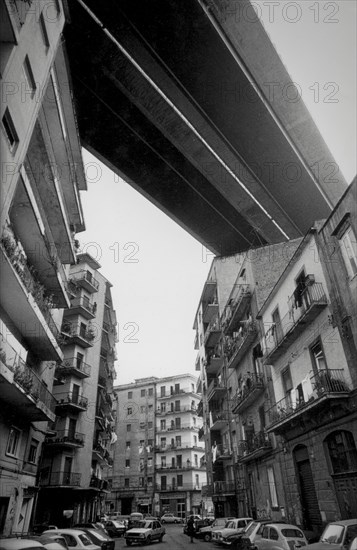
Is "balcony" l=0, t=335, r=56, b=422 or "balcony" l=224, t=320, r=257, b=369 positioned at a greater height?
"balcony" l=224, t=320, r=257, b=369

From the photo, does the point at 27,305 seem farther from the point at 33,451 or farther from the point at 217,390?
the point at 217,390

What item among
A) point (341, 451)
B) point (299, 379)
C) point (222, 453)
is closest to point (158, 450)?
point (222, 453)

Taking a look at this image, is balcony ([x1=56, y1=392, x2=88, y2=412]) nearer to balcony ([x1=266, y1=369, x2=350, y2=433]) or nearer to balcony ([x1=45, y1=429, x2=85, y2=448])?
balcony ([x1=45, y1=429, x2=85, y2=448])

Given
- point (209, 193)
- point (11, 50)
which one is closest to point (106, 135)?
point (209, 193)

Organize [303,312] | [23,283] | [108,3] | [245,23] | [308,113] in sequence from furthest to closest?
[308,113] < [245,23] < [108,3] < [303,312] < [23,283]

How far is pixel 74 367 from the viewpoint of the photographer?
32.7 metres

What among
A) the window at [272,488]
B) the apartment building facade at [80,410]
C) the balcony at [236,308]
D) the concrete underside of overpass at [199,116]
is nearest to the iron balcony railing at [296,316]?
the balcony at [236,308]

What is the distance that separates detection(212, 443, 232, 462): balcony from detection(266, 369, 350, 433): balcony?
521 inches

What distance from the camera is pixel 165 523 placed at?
160ft

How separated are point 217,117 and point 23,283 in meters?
17.6

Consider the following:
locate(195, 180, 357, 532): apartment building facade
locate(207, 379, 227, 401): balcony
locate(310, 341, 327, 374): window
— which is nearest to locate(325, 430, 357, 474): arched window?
locate(195, 180, 357, 532): apartment building facade

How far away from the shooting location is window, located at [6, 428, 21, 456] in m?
15.7

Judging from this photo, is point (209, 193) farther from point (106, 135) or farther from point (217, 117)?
point (106, 135)

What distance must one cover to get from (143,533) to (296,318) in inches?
623
